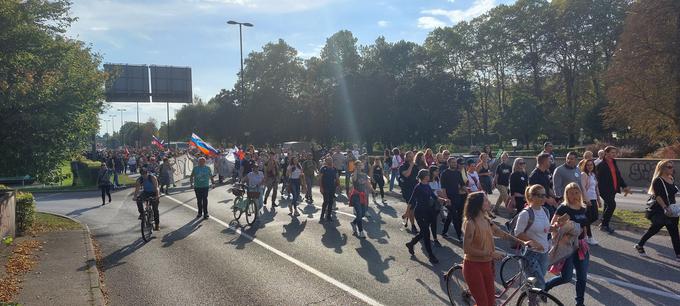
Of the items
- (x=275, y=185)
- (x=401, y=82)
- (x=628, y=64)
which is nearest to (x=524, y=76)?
(x=401, y=82)

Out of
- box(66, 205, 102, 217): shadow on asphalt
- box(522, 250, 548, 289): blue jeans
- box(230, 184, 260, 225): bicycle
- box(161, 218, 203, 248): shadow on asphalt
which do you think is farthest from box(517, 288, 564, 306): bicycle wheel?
box(66, 205, 102, 217): shadow on asphalt

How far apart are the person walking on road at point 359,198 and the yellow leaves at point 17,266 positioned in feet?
20.4

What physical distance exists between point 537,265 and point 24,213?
39.5ft

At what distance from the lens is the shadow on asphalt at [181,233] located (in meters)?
11.6

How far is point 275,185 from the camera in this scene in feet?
55.6

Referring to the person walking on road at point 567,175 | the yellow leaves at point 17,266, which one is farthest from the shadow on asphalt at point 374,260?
the yellow leaves at point 17,266

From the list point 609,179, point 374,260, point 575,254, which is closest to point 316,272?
point 374,260

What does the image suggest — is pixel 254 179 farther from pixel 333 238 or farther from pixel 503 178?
pixel 503 178

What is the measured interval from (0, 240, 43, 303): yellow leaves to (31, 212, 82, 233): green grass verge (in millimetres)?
1849

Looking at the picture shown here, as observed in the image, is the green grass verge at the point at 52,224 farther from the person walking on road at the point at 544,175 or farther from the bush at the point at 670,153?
the bush at the point at 670,153

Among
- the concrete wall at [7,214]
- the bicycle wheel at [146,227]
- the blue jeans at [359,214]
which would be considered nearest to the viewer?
the concrete wall at [7,214]

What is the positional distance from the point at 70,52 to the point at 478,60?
60.5 m

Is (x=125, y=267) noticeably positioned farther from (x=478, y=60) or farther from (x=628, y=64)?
(x=478, y=60)

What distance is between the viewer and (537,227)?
5965mm
